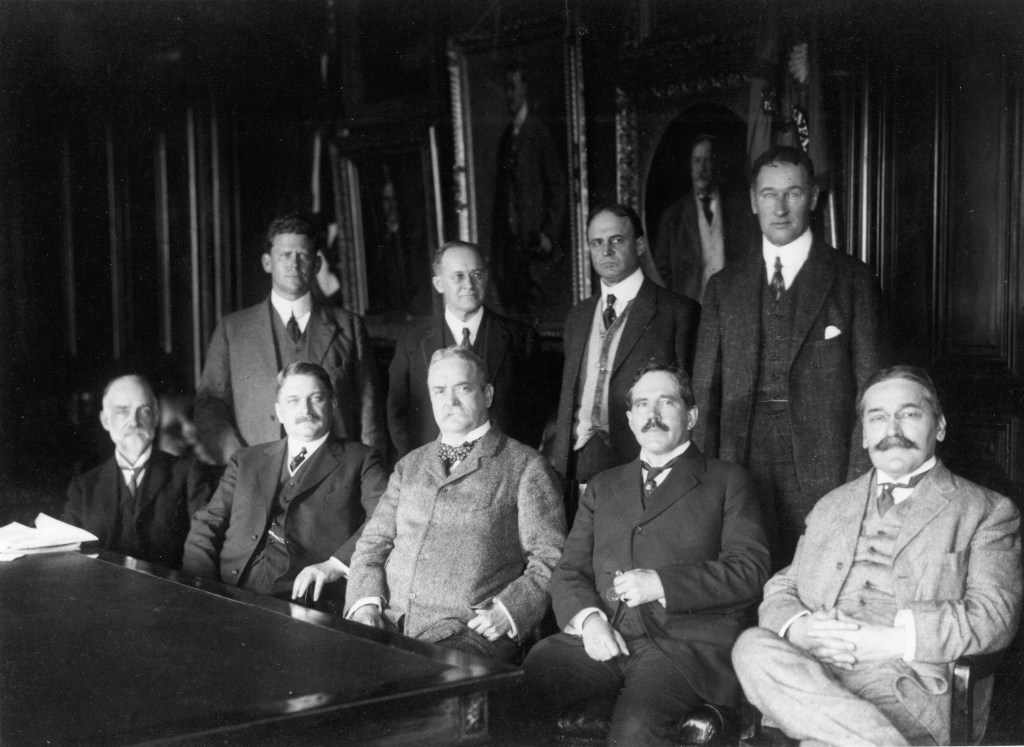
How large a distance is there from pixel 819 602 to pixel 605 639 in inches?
22.2

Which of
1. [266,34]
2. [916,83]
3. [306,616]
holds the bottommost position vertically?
[306,616]

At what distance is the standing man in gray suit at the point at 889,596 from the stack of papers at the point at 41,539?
2.12 m

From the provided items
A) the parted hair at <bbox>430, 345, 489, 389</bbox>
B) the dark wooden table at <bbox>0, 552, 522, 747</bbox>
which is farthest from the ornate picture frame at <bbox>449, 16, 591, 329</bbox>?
the dark wooden table at <bbox>0, 552, 522, 747</bbox>

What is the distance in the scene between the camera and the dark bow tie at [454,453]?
340 cm

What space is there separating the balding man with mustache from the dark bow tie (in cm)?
40

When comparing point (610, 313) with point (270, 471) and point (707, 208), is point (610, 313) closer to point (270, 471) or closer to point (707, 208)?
point (707, 208)

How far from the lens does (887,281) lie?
13.8 feet

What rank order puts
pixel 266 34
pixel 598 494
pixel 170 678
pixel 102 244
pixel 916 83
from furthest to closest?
1. pixel 266 34
2. pixel 102 244
3. pixel 916 83
4. pixel 598 494
5. pixel 170 678

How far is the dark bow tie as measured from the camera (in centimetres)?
340

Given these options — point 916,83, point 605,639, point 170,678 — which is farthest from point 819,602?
point 916,83

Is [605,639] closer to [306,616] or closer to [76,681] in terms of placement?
[306,616]

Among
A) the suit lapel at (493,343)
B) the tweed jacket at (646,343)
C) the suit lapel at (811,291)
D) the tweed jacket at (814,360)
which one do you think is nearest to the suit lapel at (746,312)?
the tweed jacket at (814,360)

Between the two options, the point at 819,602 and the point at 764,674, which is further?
the point at 819,602

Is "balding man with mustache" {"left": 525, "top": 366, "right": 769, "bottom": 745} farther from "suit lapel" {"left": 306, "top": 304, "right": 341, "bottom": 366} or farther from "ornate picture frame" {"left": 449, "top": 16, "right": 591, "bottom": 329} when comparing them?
"ornate picture frame" {"left": 449, "top": 16, "right": 591, "bottom": 329}
